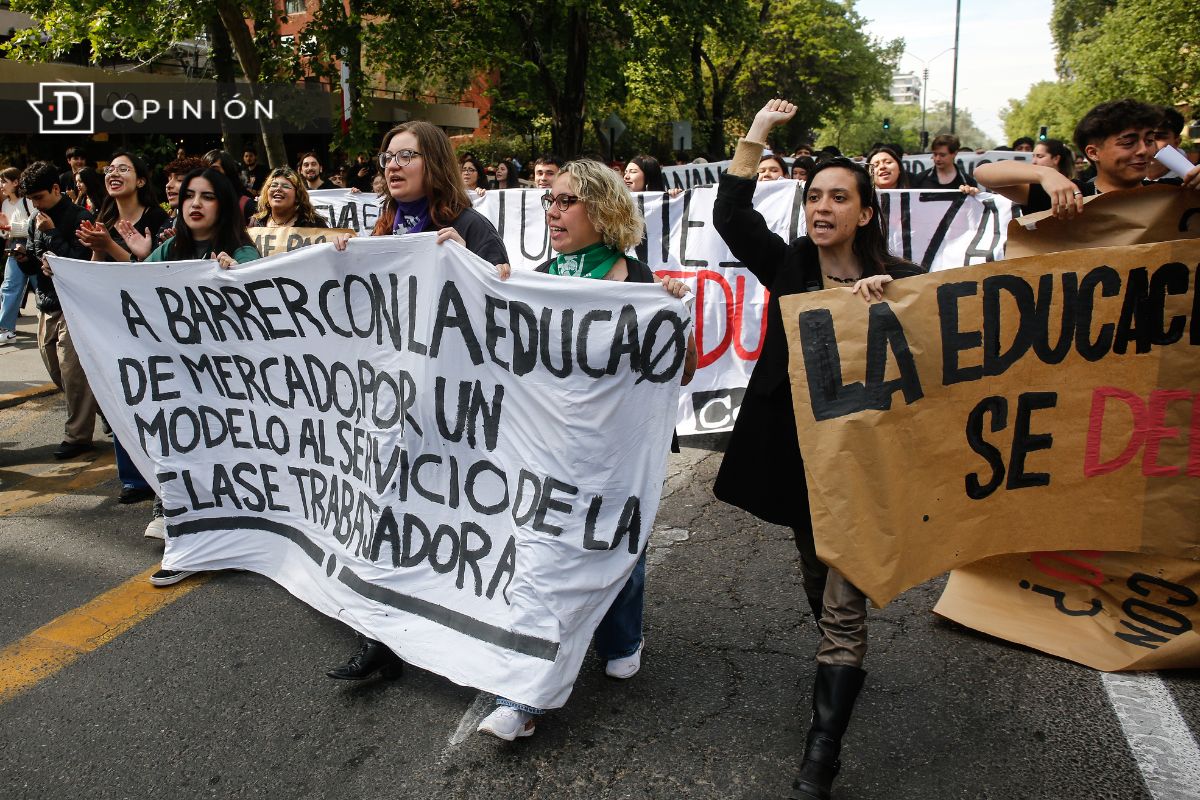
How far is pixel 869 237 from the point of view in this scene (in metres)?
3.00

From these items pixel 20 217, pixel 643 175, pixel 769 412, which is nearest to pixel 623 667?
pixel 769 412

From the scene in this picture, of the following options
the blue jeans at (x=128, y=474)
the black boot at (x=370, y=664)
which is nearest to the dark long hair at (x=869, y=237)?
the black boot at (x=370, y=664)

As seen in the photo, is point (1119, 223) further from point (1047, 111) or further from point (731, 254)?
point (1047, 111)

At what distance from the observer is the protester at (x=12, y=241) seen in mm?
7387

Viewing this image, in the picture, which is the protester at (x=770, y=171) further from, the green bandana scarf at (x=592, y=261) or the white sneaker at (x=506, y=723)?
the white sneaker at (x=506, y=723)

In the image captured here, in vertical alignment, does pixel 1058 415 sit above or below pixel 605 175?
below

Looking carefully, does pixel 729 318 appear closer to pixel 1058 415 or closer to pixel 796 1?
pixel 1058 415

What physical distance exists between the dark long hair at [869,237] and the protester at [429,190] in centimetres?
124

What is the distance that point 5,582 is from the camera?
4.25m

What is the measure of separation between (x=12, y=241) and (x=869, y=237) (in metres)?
7.47

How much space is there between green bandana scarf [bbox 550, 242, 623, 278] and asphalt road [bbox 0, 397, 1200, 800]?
4.46ft

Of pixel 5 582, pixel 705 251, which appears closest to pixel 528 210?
pixel 705 251

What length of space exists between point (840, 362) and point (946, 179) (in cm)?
683

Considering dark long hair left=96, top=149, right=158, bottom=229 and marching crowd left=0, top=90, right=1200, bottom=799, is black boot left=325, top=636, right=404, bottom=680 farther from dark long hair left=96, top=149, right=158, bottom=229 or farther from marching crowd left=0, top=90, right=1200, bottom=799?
dark long hair left=96, top=149, right=158, bottom=229
